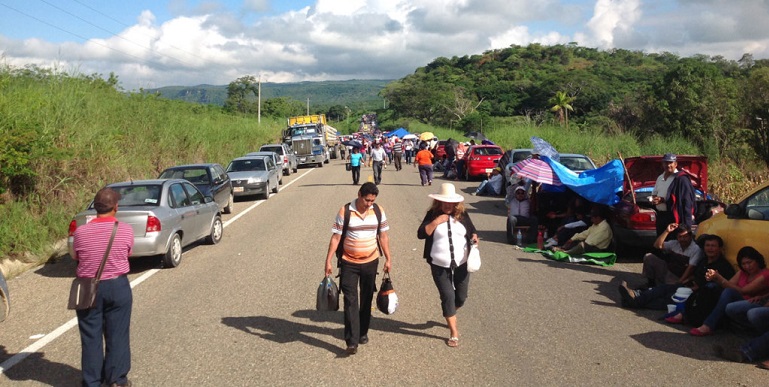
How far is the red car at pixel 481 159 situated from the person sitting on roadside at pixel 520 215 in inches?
597

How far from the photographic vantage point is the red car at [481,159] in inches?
1104

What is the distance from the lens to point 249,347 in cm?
641

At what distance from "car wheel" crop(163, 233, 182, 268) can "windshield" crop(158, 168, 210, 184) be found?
6.53 metres

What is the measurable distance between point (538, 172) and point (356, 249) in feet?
23.7

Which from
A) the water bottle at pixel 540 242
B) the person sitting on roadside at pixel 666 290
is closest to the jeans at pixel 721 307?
the person sitting on roadside at pixel 666 290

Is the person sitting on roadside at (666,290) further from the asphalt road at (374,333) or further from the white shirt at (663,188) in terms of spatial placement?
the white shirt at (663,188)

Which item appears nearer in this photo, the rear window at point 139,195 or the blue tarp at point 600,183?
the rear window at point 139,195

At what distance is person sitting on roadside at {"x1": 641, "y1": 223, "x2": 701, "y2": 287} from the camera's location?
854 centimetres

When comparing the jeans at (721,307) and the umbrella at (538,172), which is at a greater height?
the umbrella at (538,172)

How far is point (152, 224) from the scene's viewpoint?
10.3 metres

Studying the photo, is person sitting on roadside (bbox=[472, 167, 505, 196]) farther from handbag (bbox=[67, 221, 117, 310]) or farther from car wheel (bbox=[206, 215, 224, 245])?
handbag (bbox=[67, 221, 117, 310])

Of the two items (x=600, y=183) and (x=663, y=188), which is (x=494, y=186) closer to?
(x=600, y=183)

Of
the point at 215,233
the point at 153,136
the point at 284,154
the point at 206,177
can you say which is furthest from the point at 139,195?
the point at 284,154

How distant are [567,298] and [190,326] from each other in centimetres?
455
